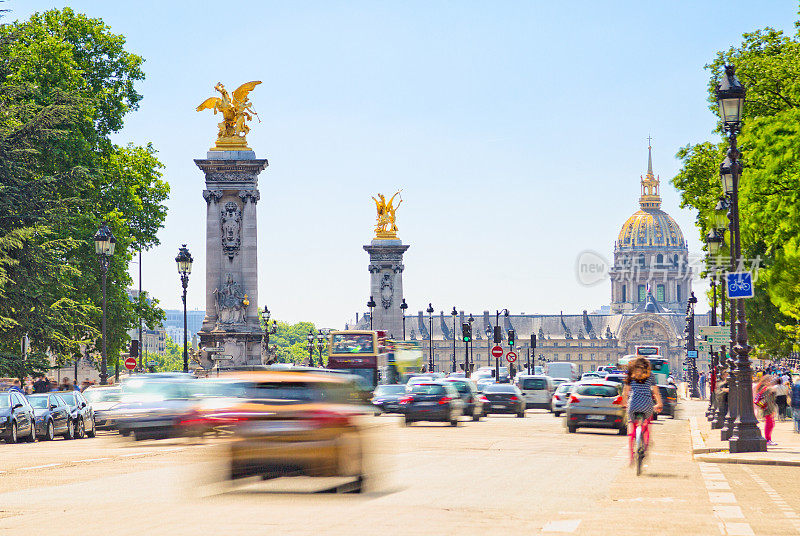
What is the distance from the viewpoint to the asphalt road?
41.8ft

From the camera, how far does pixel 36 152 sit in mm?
45000

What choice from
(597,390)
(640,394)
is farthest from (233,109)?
(640,394)

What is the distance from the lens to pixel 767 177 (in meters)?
38.9

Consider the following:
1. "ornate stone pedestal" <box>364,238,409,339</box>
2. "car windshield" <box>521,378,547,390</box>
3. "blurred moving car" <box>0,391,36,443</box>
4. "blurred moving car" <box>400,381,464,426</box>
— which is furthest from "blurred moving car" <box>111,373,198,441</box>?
"ornate stone pedestal" <box>364,238,409,339</box>

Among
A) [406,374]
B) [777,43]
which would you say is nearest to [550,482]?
[777,43]

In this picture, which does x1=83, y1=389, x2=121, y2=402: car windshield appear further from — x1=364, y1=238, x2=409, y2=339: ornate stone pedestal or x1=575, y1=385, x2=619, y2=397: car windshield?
x1=364, y1=238, x2=409, y2=339: ornate stone pedestal

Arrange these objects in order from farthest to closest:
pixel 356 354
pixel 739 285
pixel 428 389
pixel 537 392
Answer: pixel 356 354 → pixel 537 392 → pixel 428 389 → pixel 739 285

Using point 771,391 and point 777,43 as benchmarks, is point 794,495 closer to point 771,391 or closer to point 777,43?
point 771,391

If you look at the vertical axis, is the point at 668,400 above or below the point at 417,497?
below

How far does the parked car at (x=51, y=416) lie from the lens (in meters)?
33.6

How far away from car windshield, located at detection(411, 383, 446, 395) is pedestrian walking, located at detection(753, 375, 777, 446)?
9.56 meters

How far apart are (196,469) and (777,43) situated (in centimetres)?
3811

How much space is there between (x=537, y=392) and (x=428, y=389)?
19.9 m

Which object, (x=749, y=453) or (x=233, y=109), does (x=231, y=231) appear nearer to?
(x=233, y=109)
